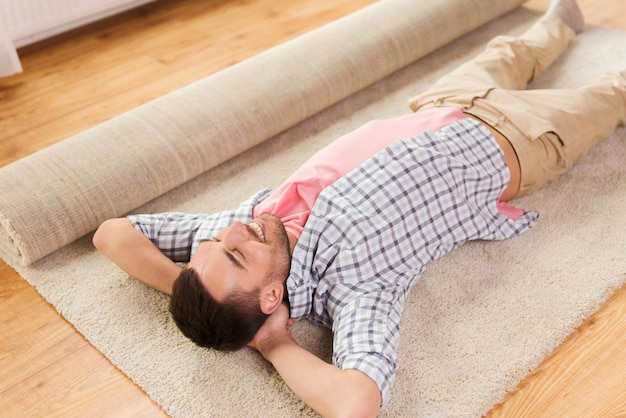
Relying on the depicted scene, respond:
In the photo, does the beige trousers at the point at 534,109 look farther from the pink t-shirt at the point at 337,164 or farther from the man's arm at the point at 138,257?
the man's arm at the point at 138,257

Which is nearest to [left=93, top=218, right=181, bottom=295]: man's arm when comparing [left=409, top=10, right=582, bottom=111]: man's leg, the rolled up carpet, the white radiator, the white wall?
the rolled up carpet

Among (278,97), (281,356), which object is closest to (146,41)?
(278,97)

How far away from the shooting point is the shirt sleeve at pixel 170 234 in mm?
1487

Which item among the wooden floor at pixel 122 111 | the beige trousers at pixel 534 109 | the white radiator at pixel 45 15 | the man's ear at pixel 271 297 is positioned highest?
the beige trousers at pixel 534 109

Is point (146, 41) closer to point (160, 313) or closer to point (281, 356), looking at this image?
point (160, 313)

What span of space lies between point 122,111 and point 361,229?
1.11 metres

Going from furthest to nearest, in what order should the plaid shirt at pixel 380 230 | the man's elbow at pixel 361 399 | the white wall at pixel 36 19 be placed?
1. the white wall at pixel 36 19
2. the plaid shirt at pixel 380 230
3. the man's elbow at pixel 361 399

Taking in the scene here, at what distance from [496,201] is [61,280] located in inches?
39.1

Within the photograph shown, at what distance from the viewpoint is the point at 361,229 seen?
4.39 feet

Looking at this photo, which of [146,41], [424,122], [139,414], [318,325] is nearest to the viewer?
[139,414]

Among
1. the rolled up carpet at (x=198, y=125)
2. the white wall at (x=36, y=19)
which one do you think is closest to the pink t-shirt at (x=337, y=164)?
the rolled up carpet at (x=198, y=125)

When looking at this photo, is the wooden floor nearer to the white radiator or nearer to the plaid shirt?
the white radiator

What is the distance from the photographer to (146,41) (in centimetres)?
255

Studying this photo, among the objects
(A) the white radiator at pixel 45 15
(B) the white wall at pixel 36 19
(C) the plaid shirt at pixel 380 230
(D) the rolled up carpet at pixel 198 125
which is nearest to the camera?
(C) the plaid shirt at pixel 380 230
